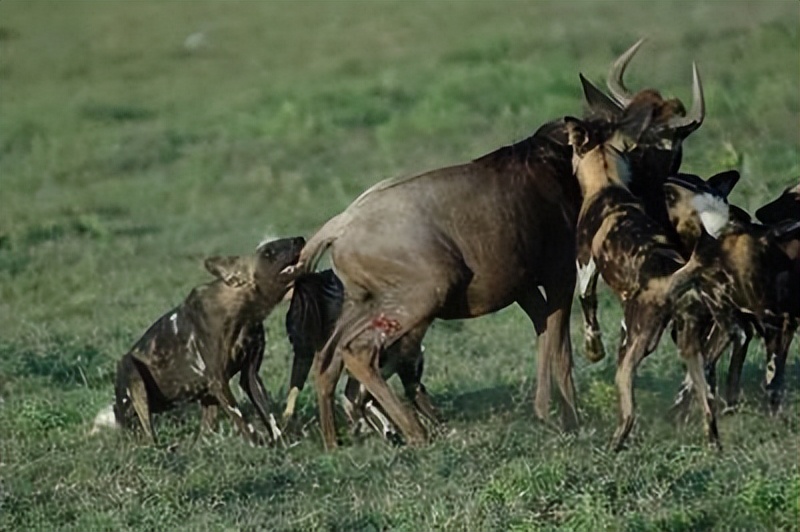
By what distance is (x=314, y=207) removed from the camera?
1620 centimetres

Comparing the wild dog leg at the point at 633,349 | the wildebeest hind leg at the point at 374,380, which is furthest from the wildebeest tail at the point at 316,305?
the wild dog leg at the point at 633,349

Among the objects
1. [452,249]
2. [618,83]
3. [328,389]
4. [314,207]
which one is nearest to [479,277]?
[452,249]

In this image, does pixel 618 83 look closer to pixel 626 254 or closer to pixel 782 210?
pixel 782 210

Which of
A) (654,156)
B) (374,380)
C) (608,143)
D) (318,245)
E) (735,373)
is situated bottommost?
(735,373)

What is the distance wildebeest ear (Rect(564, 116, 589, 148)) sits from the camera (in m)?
8.69

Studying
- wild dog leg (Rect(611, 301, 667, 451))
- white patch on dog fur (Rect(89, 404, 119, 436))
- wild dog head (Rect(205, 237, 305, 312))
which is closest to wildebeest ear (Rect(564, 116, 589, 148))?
wild dog leg (Rect(611, 301, 667, 451))

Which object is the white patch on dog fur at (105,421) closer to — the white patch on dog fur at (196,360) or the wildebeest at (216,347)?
the wildebeest at (216,347)

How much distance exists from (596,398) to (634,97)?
59.4 inches

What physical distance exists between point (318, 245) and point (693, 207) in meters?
1.75

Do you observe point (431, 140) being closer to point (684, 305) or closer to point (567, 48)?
point (567, 48)

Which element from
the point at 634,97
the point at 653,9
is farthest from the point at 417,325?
the point at 653,9

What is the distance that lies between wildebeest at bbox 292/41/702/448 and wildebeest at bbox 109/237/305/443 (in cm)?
23

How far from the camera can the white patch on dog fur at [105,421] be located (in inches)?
363

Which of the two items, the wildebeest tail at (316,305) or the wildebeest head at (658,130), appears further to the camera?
the wildebeest tail at (316,305)
